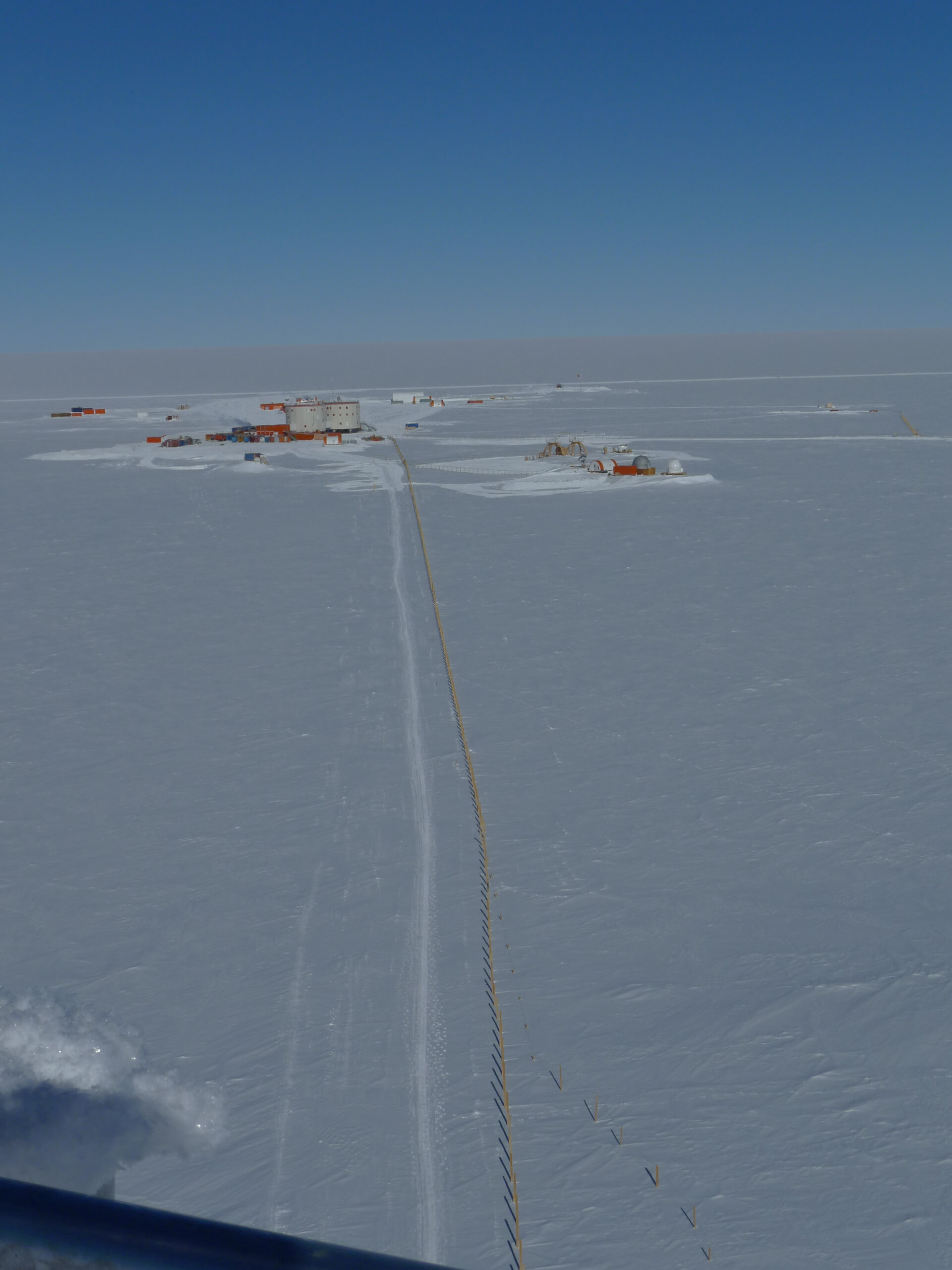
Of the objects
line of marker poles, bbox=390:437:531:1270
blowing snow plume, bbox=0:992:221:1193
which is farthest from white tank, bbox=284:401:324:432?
blowing snow plume, bbox=0:992:221:1193

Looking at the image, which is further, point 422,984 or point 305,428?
point 305,428

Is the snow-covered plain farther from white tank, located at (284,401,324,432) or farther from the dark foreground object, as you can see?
white tank, located at (284,401,324,432)

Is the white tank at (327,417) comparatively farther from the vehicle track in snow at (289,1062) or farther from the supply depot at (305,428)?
the vehicle track in snow at (289,1062)

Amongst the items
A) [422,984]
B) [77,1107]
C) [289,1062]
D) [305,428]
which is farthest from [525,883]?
[305,428]

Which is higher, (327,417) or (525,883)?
(327,417)

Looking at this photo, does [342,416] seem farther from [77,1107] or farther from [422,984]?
[77,1107]

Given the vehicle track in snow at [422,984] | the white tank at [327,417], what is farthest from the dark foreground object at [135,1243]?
the white tank at [327,417]

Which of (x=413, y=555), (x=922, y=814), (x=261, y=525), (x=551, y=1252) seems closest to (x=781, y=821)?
(x=922, y=814)
